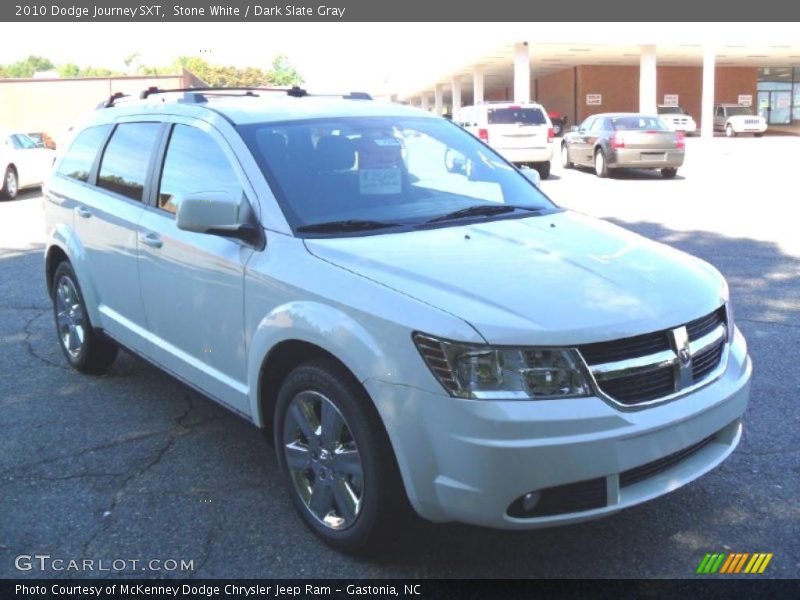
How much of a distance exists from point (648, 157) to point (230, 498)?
55.7 feet

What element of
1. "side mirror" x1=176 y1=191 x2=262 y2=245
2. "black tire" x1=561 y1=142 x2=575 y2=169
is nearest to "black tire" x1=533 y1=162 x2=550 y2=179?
"black tire" x1=561 y1=142 x2=575 y2=169

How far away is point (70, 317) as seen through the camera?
5777 millimetres

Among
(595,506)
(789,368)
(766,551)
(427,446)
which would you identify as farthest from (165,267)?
(789,368)

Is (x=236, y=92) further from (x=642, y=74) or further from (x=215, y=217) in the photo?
(x=642, y=74)

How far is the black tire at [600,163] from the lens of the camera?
19716mm

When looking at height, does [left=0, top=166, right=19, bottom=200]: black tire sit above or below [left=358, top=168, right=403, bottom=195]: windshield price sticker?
below

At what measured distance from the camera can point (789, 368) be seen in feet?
18.0

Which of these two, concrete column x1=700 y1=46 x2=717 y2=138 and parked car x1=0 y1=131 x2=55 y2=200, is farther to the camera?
concrete column x1=700 y1=46 x2=717 y2=138

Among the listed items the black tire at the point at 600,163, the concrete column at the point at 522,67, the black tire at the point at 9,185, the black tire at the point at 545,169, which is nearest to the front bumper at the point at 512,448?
the black tire at the point at 600,163

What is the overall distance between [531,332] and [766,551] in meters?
1.45

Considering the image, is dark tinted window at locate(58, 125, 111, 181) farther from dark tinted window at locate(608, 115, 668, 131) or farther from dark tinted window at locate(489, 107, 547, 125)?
dark tinted window at locate(608, 115, 668, 131)

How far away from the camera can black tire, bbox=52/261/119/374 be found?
18.1ft

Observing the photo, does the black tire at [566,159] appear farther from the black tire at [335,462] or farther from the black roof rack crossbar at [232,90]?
the black tire at [335,462]

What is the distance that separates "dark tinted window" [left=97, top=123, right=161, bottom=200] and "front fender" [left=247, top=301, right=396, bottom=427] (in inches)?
63.8
